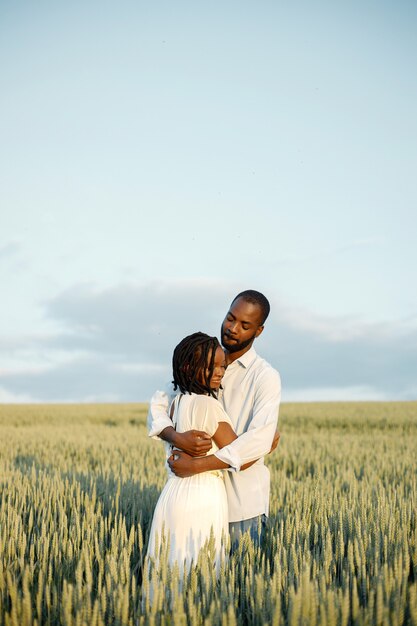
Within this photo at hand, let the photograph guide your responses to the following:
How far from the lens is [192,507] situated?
3080 millimetres

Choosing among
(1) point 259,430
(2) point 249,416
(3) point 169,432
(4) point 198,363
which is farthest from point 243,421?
(4) point 198,363

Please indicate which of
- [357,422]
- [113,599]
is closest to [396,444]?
[357,422]

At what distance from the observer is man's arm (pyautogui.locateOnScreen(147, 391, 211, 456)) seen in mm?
3035

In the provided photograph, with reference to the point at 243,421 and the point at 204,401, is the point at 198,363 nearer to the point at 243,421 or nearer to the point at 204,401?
the point at 204,401

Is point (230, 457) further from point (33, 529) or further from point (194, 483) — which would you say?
point (33, 529)

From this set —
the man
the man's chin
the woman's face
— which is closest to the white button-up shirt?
the man

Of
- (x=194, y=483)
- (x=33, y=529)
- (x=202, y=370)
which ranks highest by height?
(x=202, y=370)

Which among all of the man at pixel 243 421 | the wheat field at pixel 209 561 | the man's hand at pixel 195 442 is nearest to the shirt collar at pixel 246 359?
the man at pixel 243 421

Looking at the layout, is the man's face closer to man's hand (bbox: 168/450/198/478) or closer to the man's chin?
the man's chin

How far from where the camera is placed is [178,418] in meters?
3.17

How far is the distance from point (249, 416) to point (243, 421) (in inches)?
1.7

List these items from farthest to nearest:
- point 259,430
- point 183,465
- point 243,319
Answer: point 243,319, point 259,430, point 183,465

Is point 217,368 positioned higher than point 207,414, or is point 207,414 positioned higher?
point 217,368

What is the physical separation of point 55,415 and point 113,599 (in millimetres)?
21777
